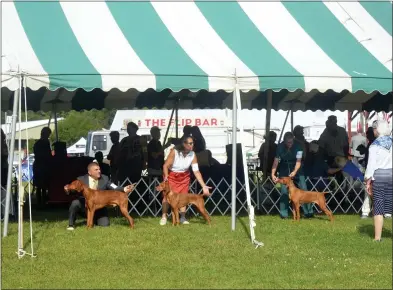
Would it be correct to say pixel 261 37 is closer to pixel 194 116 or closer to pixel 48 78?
pixel 48 78

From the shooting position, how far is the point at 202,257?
8258 mm

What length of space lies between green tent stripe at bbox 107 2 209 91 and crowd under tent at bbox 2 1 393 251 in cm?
1

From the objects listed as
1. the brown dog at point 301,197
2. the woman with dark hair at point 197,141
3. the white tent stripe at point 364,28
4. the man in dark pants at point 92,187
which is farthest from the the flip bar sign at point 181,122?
the man in dark pants at point 92,187

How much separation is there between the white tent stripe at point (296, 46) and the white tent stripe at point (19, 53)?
306 centimetres

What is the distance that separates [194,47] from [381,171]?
2.83m

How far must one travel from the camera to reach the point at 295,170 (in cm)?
1125

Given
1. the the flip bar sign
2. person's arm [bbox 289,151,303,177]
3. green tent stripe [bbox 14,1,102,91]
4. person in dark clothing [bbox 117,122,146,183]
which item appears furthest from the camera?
the the flip bar sign

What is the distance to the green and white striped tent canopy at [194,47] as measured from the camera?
913 centimetres

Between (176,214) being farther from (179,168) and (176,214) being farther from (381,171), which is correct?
(381,171)

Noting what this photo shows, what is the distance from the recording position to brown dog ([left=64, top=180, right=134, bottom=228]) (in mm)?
10141

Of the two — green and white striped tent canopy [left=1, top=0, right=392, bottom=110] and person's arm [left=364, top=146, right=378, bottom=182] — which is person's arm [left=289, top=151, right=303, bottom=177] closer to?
green and white striped tent canopy [left=1, top=0, right=392, bottom=110]

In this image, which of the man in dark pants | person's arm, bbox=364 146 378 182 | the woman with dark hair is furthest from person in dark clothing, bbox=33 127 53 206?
person's arm, bbox=364 146 378 182

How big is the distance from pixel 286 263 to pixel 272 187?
4886 mm

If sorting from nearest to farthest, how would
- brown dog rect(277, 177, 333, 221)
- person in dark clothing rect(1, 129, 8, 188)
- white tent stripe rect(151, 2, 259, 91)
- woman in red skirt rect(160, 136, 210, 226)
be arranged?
white tent stripe rect(151, 2, 259, 91) → woman in red skirt rect(160, 136, 210, 226) → brown dog rect(277, 177, 333, 221) → person in dark clothing rect(1, 129, 8, 188)
